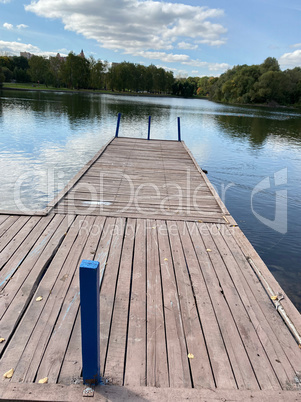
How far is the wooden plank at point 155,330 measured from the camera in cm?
239

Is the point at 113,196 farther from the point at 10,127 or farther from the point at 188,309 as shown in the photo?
the point at 10,127

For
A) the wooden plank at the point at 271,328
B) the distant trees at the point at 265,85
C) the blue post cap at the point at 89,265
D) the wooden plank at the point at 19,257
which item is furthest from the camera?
the distant trees at the point at 265,85

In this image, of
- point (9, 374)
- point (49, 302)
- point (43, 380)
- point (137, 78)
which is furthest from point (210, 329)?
point (137, 78)

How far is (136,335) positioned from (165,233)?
227 cm

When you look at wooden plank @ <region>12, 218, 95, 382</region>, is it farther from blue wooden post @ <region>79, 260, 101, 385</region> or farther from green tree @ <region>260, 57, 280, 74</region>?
green tree @ <region>260, 57, 280, 74</region>

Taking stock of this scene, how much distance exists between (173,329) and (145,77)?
362 feet

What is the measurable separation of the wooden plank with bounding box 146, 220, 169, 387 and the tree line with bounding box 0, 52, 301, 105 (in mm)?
74848

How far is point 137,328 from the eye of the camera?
2852mm

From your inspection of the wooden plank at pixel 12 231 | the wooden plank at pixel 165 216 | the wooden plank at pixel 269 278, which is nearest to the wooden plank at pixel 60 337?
the wooden plank at pixel 12 231

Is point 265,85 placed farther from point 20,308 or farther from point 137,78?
point 20,308

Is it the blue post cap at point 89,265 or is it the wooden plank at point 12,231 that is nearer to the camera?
the blue post cap at point 89,265

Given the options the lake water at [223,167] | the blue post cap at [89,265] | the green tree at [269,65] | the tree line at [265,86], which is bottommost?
the lake water at [223,167]

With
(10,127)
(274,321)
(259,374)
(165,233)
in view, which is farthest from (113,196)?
(10,127)

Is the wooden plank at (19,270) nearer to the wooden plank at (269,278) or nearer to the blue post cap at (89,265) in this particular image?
the blue post cap at (89,265)
